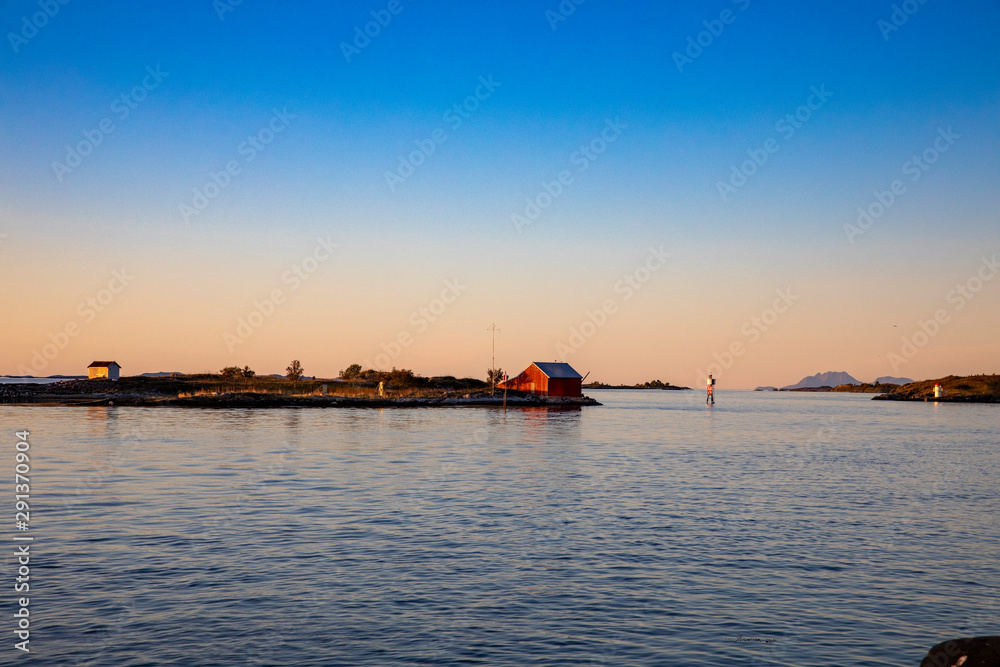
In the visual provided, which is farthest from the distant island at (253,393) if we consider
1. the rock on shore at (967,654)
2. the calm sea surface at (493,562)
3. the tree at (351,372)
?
the rock on shore at (967,654)

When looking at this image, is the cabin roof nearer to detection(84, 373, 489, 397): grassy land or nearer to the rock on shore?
detection(84, 373, 489, 397): grassy land

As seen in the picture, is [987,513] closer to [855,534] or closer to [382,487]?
[855,534]

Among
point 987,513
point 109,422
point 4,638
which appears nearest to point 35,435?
point 109,422

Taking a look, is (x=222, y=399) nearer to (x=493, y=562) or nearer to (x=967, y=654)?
(x=493, y=562)

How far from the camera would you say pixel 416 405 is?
118 metres

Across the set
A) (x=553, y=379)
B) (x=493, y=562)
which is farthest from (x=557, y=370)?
(x=493, y=562)

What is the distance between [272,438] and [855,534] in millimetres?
42972

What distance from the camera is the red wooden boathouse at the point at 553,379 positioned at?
130 m

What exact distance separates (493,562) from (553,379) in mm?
111516

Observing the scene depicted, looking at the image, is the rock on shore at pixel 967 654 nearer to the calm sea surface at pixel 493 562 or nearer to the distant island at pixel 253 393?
the calm sea surface at pixel 493 562

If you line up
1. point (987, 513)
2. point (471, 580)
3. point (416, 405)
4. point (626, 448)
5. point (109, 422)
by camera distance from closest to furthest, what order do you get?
point (471, 580), point (987, 513), point (626, 448), point (109, 422), point (416, 405)

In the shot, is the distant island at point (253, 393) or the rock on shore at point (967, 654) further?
the distant island at point (253, 393)

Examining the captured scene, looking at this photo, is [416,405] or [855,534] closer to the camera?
[855,534]

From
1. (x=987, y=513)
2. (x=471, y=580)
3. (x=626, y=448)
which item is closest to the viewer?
(x=471, y=580)
